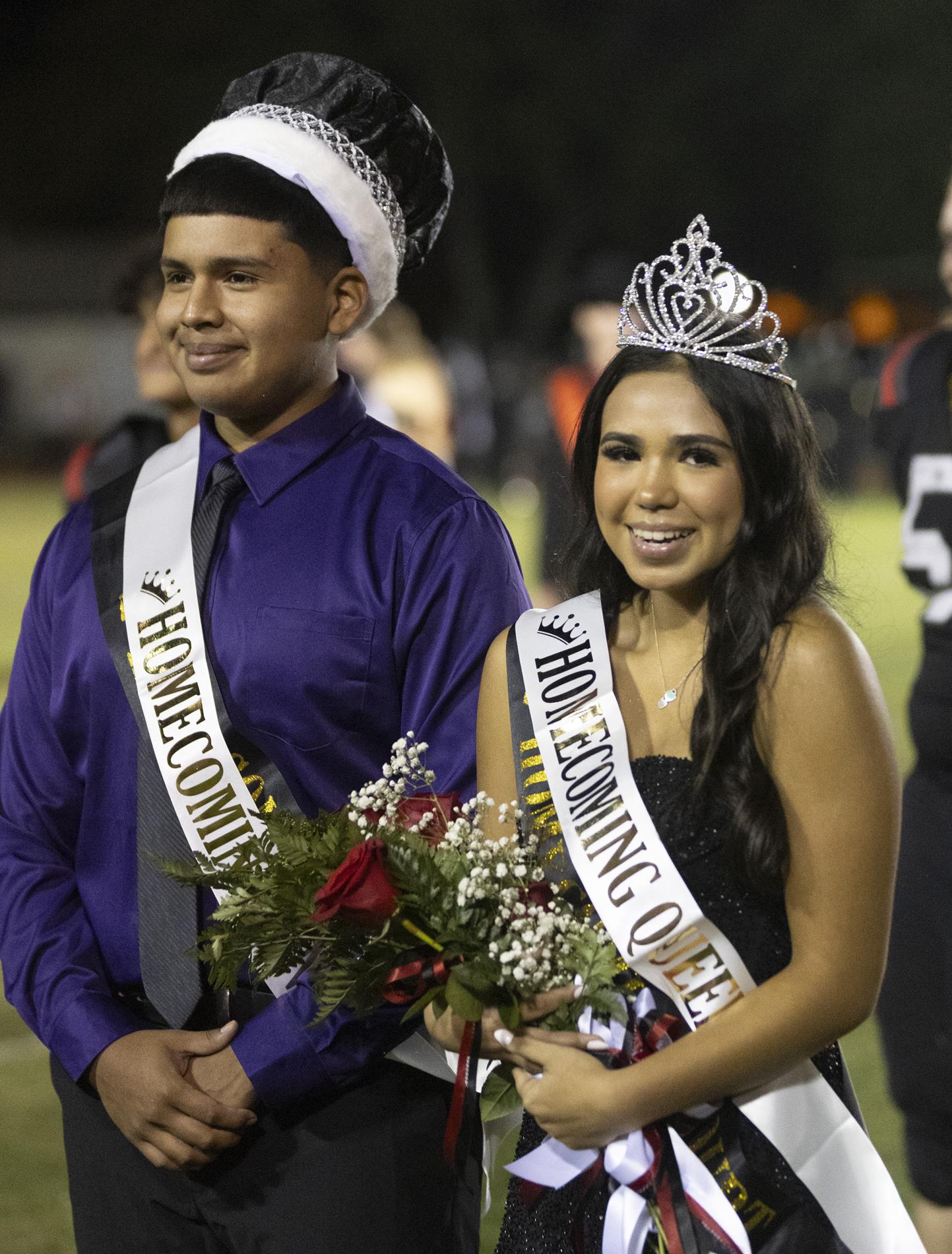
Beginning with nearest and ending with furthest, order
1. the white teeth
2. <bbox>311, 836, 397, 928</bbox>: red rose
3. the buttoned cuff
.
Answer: <bbox>311, 836, 397, 928</bbox>: red rose, the white teeth, the buttoned cuff

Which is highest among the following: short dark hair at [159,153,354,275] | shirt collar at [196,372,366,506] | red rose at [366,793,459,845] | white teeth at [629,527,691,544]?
short dark hair at [159,153,354,275]

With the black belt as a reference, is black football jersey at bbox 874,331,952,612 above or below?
above

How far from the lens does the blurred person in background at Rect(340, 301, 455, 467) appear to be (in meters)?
7.19

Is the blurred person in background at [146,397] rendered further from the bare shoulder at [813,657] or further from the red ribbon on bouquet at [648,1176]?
the red ribbon on bouquet at [648,1176]

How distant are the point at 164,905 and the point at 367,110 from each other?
43.3 inches

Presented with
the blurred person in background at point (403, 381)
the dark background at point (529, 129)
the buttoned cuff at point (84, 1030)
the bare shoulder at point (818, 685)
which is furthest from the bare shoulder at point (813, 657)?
the dark background at point (529, 129)

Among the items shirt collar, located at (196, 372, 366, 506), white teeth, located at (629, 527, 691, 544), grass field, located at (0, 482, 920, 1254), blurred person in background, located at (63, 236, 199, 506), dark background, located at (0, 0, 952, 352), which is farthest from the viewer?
dark background, located at (0, 0, 952, 352)

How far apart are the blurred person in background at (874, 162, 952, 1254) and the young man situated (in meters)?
1.43

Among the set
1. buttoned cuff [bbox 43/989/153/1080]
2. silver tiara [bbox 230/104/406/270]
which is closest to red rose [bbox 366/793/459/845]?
buttoned cuff [bbox 43/989/153/1080]

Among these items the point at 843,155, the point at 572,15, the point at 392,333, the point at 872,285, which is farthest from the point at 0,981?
the point at 843,155

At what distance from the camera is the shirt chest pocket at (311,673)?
6.64 ft

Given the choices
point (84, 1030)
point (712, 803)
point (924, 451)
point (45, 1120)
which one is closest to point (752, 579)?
point (712, 803)

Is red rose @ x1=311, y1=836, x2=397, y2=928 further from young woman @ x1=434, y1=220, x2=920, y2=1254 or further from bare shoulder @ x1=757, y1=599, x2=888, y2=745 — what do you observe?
bare shoulder @ x1=757, y1=599, x2=888, y2=745

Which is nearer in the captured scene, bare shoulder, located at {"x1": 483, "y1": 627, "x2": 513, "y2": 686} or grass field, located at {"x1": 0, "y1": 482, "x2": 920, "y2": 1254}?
bare shoulder, located at {"x1": 483, "y1": 627, "x2": 513, "y2": 686}
